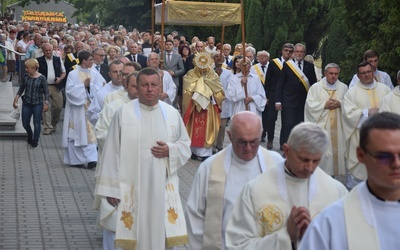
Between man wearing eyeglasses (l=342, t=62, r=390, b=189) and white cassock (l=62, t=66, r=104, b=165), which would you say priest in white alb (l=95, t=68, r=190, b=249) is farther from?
white cassock (l=62, t=66, r=104, b=165)

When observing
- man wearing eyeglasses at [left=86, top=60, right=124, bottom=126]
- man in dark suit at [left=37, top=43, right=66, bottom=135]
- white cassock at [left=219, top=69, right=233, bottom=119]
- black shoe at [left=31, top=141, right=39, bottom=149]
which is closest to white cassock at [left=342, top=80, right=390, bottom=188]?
man wearing eyeglasses at [left=86, top=60, right=124, bottom=126]

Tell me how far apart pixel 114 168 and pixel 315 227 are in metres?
4.37

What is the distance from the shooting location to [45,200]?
12797 mm

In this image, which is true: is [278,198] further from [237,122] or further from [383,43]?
[383,43]

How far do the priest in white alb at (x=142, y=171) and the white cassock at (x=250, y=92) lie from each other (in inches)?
367

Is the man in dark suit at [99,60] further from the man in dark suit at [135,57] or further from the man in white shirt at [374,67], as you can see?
the man in white shirt at [374,67]

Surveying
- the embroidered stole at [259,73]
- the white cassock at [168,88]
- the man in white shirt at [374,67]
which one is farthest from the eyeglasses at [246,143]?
the embroidered stole at [259,73]

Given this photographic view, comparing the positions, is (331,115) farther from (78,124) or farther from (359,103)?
(78,124)

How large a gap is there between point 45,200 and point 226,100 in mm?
6140

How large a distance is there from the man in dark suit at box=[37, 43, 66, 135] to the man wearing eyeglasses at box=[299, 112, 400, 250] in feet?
54.0

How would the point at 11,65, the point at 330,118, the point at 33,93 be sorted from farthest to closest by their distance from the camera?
the point at 11,65 < the point at 33,93 < the point at 330,118

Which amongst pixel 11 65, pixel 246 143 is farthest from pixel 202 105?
pixel 11 65

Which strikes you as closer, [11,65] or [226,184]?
[226,184]

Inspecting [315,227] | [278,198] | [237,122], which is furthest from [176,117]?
[315,227]
